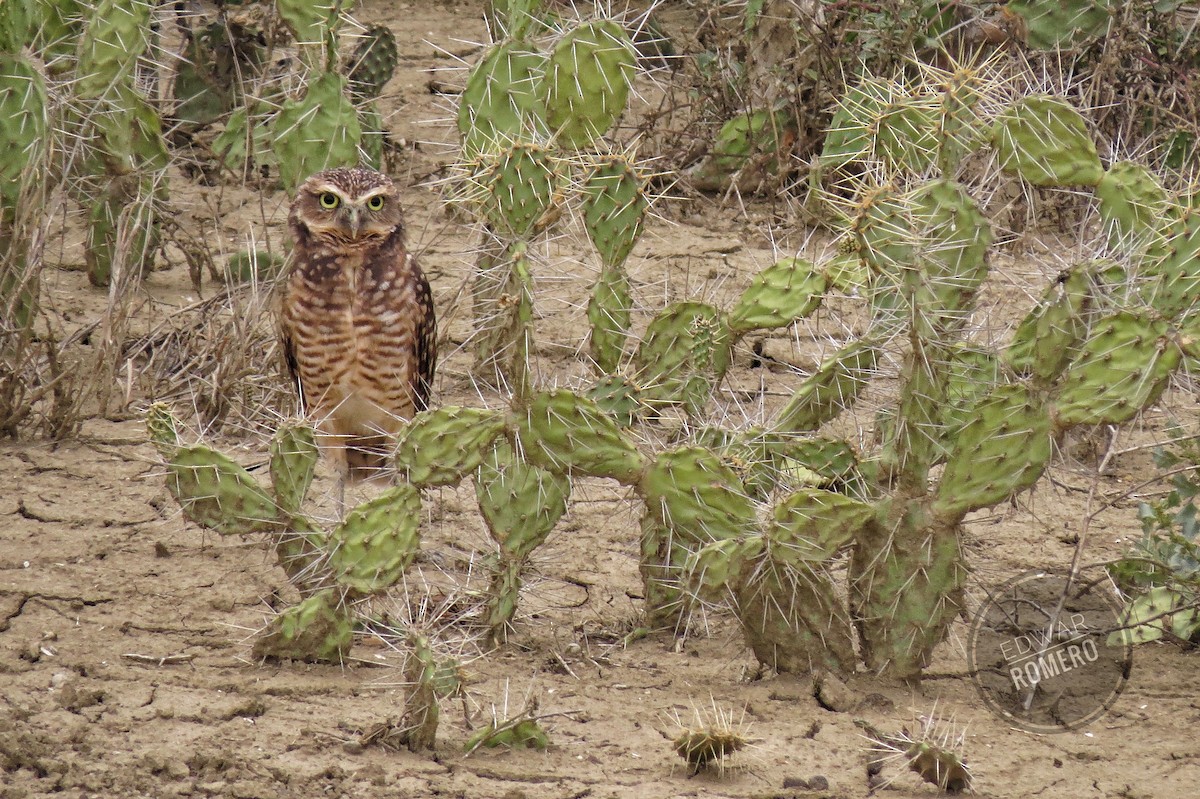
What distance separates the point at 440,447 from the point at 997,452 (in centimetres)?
142

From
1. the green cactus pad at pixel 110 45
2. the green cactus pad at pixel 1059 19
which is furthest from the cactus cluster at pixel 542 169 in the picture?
the green cactus pad at pixel 1059 19

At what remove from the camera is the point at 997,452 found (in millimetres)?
3621

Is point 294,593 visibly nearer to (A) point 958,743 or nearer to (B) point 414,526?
(B) point 414,526

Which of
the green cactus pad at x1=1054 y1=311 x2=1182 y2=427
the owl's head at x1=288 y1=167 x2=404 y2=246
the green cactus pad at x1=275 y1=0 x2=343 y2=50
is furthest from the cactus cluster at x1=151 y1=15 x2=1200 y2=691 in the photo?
the green cactus pad at x1=275 y1=0 x2=343 y2=50

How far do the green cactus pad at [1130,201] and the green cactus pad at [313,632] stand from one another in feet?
7.60

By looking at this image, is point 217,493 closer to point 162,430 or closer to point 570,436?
point 162,430

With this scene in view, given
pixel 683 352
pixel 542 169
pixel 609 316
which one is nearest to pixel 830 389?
pixel 683 352

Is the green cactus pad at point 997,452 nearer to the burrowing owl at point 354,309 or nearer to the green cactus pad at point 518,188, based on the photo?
the green cactus pad at point 518,188

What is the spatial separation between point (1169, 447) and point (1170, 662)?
1250 mm

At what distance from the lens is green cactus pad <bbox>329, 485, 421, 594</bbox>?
375 centimetres

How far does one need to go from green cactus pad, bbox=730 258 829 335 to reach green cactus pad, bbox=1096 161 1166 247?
2.76 ft

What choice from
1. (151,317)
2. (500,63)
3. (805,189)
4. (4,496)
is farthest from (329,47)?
Answer: (805,189)

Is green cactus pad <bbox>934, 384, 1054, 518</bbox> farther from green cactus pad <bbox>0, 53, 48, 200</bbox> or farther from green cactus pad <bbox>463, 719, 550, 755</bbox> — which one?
green cactus pad <bbox>0, 53, 48, 200</bbox>

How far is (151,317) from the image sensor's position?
575 centimetres
